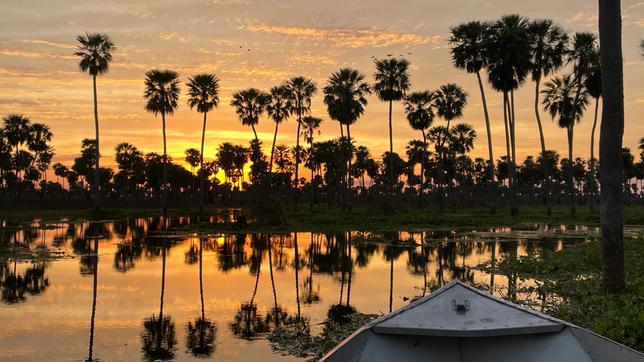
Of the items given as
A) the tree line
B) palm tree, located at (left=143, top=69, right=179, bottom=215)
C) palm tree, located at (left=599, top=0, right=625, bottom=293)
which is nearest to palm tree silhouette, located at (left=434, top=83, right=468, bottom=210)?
the tree line

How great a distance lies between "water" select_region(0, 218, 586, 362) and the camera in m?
10.8

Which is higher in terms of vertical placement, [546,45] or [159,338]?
[546,45]

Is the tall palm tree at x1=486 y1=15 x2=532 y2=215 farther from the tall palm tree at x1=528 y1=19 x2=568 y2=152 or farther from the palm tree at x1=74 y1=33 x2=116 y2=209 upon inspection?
the palm tree at x1=74 y1=33 x2=116 y2=209

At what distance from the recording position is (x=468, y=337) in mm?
6688

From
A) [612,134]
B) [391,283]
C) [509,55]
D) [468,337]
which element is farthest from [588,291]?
[509,55]

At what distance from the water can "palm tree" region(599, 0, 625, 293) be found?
8.39ft

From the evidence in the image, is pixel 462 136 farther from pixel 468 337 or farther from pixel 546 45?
pixel 468 337

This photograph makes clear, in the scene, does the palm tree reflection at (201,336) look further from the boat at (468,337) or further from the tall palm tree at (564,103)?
the tall palm tree at (564,103)

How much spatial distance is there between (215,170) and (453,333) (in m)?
153

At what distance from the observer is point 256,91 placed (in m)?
75.9

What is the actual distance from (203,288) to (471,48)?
4388 cm

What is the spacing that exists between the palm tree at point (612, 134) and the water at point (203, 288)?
Result: 8.39 ft

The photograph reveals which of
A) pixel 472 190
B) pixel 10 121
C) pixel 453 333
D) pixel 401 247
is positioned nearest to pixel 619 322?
pixel 453 333

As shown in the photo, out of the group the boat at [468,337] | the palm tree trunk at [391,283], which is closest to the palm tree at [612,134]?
the palm tree trunk at [391,283]
